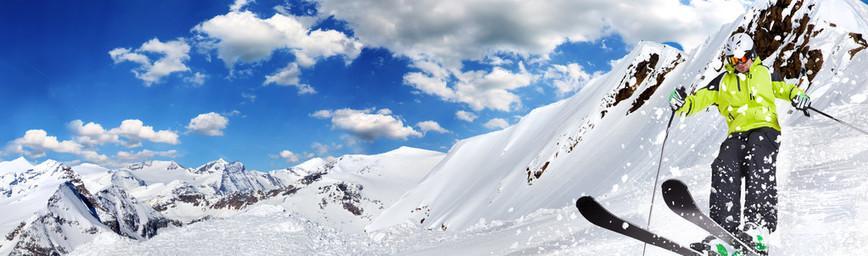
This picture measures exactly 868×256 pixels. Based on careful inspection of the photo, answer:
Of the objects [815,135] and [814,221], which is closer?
A: [814,221]

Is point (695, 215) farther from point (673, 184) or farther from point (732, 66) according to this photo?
point (732, 66)

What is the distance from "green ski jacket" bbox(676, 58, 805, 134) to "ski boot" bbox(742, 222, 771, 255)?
106cm

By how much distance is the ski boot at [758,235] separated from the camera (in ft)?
18.0

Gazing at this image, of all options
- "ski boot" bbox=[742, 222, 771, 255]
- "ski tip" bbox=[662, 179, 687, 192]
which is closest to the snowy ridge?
"ski tip" bbox=[662, 179, 687, 192]

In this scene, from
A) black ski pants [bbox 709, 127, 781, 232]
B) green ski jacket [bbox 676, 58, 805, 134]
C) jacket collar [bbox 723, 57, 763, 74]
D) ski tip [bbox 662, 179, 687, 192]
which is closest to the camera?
black ski pants [bbox 709, 127, 781, 232]

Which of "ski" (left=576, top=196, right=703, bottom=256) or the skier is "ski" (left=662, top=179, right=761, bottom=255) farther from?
"ski" (left=576, top=196, right=703, bottom=256)

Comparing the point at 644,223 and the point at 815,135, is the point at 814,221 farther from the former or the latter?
the point at 815,135

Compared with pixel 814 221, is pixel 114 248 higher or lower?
lower

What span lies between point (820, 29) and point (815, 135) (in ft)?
41.9

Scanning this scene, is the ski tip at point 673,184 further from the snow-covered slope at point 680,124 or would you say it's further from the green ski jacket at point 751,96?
the snow-covered slope at point 680,124

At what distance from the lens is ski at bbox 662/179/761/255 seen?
5.57 meters

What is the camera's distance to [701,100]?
6.37 m

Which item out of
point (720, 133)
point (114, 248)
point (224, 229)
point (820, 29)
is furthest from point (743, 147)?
point (224, 229)

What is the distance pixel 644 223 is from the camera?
29.8 ft
